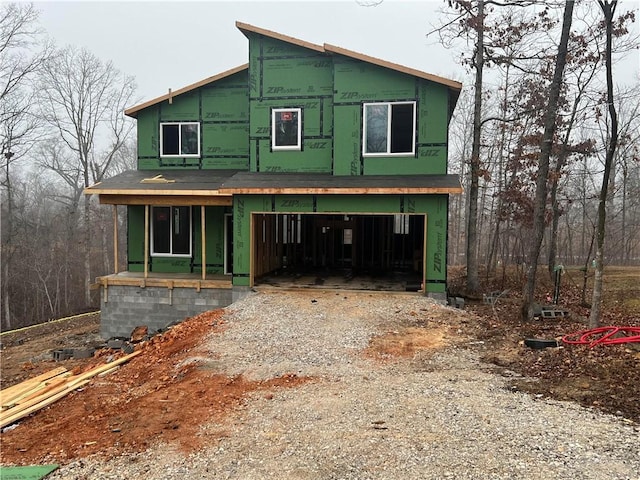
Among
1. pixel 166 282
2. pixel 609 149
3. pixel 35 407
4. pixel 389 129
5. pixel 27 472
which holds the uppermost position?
pixel 389 129

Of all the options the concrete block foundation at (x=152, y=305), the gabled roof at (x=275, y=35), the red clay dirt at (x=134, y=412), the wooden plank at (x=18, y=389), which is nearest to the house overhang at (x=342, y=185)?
the concrete block foundation at (x=152, y=305)

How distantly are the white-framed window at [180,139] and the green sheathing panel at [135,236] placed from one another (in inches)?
84.6

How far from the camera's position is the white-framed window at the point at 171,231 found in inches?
540

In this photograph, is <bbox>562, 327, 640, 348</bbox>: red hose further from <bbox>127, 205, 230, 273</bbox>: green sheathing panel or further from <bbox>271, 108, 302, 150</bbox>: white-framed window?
<bbox>127, 205, 230, 273</bbox>: green sheathing panel

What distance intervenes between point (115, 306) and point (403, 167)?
8.90 metres

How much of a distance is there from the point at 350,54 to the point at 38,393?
10.2 metres

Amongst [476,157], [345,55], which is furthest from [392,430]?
[476,157]

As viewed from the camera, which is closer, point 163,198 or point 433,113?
point 433,113

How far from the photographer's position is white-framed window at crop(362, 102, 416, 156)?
11.6 m

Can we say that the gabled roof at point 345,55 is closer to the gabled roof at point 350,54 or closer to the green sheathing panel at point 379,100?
the gabled roof at point 350,54

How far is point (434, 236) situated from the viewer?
10.7 m

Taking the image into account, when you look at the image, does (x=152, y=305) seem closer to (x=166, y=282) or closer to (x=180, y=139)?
(x=166, y=282)

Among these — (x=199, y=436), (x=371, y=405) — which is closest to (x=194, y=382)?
(x=199, y=436)

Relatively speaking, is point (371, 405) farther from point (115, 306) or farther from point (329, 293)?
point (115, 306)
